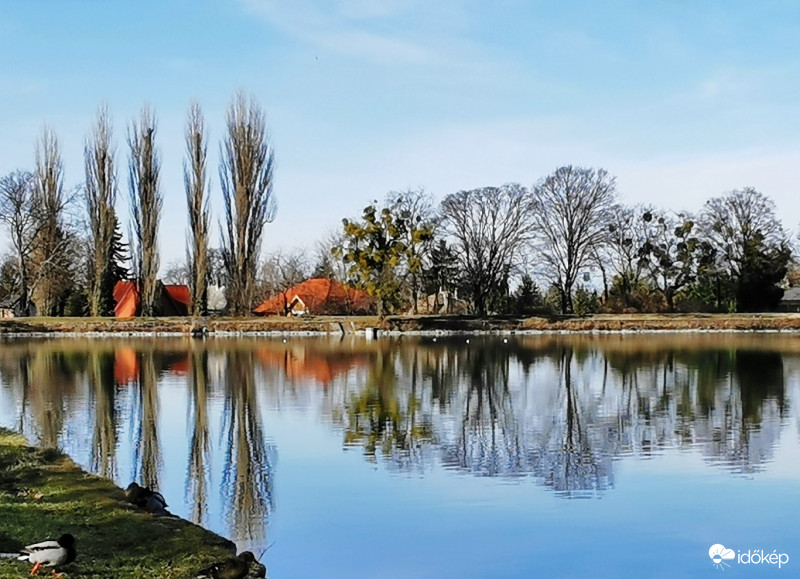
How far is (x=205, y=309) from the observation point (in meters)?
46.9

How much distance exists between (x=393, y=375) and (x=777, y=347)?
670 inches

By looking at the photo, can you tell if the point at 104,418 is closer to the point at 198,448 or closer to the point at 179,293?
the point at 198,448

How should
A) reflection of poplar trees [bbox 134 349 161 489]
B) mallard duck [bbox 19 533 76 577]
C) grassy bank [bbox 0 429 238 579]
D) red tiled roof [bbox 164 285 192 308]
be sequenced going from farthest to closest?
red tiled roof [bbox 164 285 192 308] < reflection of poplar trees [bbox 134 349 161 489] < grassy bank [bbox 0 429 238 579] < mallard duck [bbox 19 533 76 577]

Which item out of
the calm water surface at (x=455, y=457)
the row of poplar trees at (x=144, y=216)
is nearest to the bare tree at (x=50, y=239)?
the row of poplar trees at (x=144, y=216)

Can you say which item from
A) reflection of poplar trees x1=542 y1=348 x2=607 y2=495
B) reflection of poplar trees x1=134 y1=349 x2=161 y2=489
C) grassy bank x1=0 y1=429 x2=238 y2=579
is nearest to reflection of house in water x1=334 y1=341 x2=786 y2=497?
reflection of poplar trees x1=542 y1=348 x2=607 y2=495

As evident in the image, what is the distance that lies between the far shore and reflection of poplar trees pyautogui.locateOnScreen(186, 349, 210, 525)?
73.7 ft

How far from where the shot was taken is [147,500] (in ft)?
27.3

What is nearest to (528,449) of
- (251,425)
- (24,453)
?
(251,425)

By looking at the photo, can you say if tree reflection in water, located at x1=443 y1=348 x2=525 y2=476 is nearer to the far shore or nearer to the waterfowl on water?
the waterfowl on water

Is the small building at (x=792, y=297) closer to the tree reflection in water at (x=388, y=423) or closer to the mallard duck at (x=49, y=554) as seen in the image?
the tree reflection in water at (x=388, y=423)

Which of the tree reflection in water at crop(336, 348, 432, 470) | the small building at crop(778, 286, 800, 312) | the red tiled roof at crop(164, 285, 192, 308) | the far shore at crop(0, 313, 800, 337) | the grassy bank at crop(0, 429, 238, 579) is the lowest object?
the tree reflection in water at crop(336, 348, 432, 470)

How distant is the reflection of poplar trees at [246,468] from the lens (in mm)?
8859

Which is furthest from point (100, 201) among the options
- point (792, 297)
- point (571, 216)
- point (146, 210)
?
point (792, 297)

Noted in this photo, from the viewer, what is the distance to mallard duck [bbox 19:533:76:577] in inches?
222
